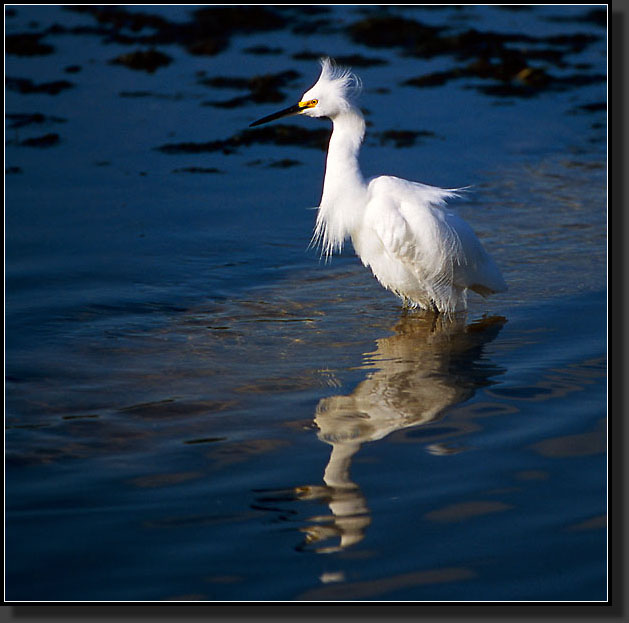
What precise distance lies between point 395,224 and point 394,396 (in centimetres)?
120

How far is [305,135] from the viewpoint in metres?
9.07

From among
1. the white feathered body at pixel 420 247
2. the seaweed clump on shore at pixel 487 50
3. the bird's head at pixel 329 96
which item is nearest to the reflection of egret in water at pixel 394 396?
the white feathered body at pixel 420 247

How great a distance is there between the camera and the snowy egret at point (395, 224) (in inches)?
199

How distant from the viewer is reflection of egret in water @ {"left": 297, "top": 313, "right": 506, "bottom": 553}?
315 centimetres

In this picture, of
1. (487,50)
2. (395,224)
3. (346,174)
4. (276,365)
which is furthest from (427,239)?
(487,50)

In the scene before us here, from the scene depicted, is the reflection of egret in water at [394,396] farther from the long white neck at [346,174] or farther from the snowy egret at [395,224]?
the long white neck at [346,174]

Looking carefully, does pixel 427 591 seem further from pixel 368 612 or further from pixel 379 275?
pixel 379 275

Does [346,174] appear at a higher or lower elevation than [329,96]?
lower

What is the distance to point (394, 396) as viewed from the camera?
415 cm

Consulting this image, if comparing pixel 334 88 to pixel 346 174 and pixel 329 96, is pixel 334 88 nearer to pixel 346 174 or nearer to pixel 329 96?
pixel 329 96

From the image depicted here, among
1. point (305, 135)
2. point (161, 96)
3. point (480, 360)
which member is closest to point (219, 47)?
point (161, 96)

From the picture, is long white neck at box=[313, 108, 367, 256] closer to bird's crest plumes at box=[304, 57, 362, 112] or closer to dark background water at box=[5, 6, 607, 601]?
bird's crest plumes at box=[304, 57, 362, 112]

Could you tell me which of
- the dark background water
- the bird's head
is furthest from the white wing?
the bird's head

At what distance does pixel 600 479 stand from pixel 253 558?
133 cm
